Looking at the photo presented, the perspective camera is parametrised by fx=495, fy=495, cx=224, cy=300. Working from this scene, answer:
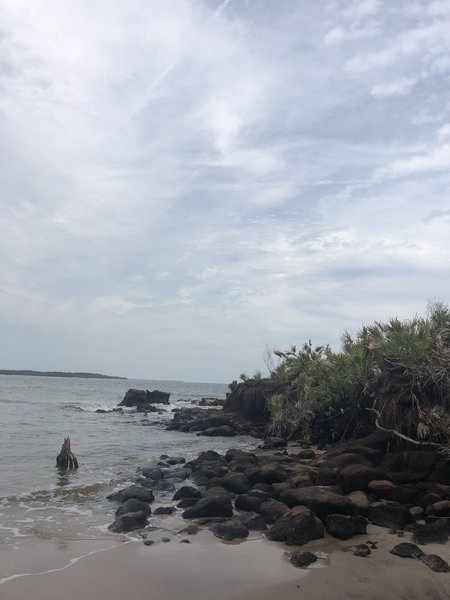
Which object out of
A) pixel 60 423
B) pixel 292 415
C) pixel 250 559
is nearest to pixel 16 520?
pixel 250 559

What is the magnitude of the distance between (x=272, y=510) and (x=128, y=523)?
2572 millimetres

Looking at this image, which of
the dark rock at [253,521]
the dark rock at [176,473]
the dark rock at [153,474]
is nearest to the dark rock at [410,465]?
the dark rock at [253,521]

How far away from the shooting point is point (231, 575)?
21.2 feet

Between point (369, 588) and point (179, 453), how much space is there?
14233mm

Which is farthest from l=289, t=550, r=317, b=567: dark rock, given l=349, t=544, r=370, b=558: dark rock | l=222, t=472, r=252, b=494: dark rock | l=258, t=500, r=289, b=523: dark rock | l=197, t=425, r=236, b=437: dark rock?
l=197, t=425, r=236, b=437: dark rock

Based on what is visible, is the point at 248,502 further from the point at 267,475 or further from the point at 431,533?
the point at 431,533

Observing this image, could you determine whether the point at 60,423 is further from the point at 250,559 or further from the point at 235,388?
the point at 250,559

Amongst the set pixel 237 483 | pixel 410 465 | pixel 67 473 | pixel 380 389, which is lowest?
pixel 67 473

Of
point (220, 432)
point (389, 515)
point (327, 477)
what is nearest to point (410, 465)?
point (327, 477)

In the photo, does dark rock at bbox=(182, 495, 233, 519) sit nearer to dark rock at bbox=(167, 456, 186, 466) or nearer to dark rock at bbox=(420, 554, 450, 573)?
dark rock at bbox=(420, 554, 450, 573)

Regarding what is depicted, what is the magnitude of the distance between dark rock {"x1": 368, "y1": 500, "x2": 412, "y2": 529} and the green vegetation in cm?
334

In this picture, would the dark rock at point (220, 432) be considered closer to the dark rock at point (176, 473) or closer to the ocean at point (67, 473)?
the ocean at point (67, 473)

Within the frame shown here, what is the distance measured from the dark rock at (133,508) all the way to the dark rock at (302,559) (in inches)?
145

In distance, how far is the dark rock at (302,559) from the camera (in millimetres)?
6719
